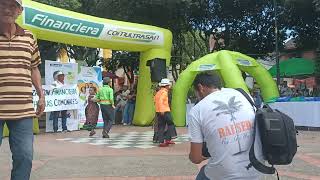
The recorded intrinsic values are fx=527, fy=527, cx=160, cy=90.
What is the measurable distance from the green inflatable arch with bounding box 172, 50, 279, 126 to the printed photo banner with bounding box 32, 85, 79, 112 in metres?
3.23

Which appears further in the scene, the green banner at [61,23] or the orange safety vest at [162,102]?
the green banner at [61,23]

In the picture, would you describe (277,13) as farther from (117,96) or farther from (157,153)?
(157,153)

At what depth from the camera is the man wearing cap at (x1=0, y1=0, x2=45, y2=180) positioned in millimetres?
3820

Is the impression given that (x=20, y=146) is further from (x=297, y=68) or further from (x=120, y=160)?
(x=297, y=68)

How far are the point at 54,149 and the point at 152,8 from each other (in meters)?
13.3

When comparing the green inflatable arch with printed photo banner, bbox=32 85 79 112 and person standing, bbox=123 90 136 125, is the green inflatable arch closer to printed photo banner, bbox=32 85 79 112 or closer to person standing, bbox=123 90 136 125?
person standing, bbox=123 90 136 125

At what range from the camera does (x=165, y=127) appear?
39.5ft

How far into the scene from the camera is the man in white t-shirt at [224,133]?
11.5 ft

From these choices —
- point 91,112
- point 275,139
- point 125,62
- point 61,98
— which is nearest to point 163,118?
point 91,112

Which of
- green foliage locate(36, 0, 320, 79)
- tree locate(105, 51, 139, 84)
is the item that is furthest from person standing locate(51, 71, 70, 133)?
tree locate(105, 51, 139, 84)

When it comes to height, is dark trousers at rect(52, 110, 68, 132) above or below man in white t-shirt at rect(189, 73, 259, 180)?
below

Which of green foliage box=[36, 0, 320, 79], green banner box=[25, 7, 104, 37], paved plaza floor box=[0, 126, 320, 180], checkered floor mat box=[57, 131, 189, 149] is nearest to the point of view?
paved plaza floor box=[0, 126, 320, 180]

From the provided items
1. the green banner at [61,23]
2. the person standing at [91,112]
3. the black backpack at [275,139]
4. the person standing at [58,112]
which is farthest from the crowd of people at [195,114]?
the person standing at [58,112]

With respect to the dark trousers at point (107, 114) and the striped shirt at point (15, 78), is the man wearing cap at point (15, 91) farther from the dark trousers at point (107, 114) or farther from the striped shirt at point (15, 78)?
the dark trousers at point (107, 114)
